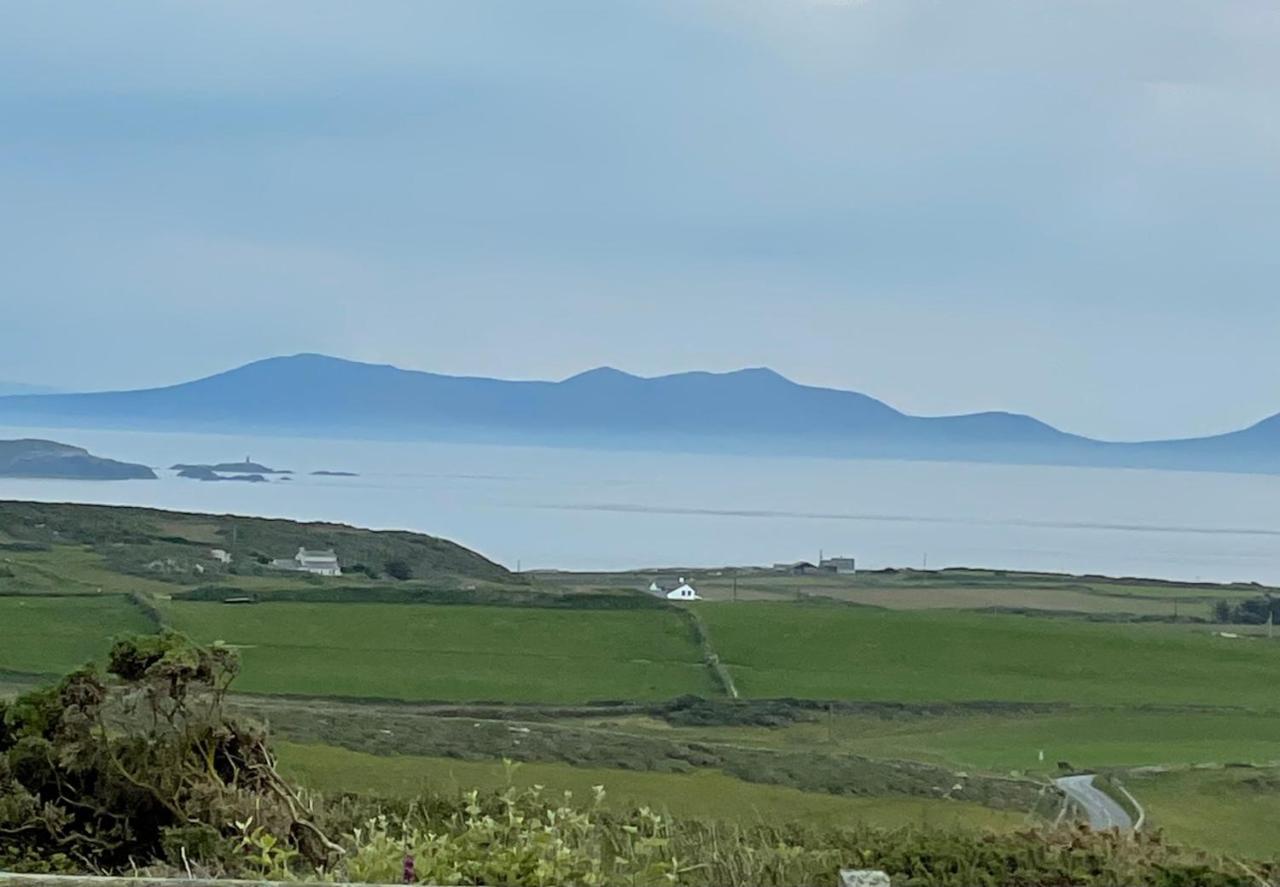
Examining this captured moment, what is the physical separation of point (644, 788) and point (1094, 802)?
1914 millimetres

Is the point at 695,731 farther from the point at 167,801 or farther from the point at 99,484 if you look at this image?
the point at 99,484

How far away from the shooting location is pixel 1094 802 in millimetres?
6438

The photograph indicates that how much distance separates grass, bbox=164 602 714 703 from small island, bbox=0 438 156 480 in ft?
19.3

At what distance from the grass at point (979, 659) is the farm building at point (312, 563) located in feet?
8.77

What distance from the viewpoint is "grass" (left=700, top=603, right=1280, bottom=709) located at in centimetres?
888

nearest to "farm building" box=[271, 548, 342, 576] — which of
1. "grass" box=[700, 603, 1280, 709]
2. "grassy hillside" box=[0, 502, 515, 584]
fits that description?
"grassy hillside" box=[0, 502, 515, 584]

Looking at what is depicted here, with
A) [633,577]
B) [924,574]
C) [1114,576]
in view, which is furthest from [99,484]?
[1114,576]

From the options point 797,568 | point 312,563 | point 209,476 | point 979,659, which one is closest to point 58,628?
point 312,563

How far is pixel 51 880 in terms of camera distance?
3.79m

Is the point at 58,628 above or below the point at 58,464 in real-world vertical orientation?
below

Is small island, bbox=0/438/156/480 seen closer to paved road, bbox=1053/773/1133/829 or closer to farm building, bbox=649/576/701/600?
farm building, bbox=649/576/701/600

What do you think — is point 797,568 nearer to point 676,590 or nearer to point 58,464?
point 676,590

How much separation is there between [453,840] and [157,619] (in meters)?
5.02

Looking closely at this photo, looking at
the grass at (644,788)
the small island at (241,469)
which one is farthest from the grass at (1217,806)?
the small island at (241,469)
